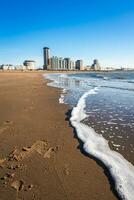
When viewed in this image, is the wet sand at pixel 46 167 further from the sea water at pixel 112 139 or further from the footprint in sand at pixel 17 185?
the sea water at pixel 112 139

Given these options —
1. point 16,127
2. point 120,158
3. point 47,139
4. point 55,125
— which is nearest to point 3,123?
point 16,127

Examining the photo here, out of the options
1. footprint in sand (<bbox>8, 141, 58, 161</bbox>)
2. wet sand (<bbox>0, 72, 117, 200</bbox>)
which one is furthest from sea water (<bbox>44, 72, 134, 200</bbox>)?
footprint in sand (<bbox>8, 141, 58, 161</bbox>)

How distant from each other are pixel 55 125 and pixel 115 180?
12.6 ft

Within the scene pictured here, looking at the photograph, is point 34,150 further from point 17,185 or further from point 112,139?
point 112,139

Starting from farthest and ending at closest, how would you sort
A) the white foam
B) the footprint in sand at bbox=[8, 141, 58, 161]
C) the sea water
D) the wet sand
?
1. the footprint in sand at bbox=[8, 141, 58, 161]
2. the sea water
3. the white foam
4. the wet sand

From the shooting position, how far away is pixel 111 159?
4867mm

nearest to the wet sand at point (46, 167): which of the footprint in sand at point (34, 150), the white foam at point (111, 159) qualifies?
the footprint in sand at point (34, 150)

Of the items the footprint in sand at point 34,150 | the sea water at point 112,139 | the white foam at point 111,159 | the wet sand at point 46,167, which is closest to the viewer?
the wet sand at point 46,167

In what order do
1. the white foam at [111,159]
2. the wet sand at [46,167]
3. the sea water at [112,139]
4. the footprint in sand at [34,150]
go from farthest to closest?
1. the footprint in sand at [34,150]
2. the sea water at [112,139]
3. the white foam at [111,159]
4. the wet sand at [46,167]

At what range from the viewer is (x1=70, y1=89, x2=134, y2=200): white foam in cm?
377

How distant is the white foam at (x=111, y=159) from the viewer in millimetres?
3770

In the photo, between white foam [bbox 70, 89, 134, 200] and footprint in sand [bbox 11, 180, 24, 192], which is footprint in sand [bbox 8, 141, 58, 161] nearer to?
white foam [bbox 70, 89, 134, 200]

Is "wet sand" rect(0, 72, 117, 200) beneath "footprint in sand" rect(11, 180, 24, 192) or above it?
beneath

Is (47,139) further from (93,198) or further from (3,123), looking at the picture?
(93,198)
